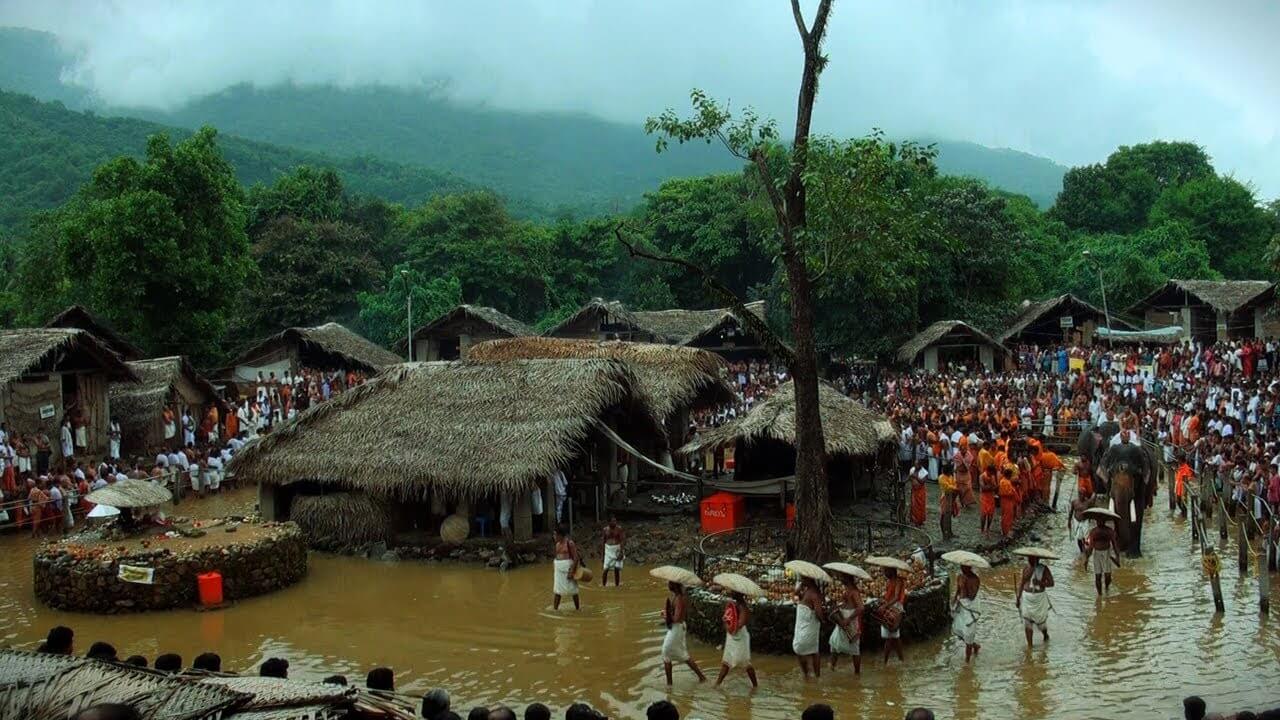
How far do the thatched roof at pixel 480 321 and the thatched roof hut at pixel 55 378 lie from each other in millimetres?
15484

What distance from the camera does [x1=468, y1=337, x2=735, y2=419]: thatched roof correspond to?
23625 millimetres

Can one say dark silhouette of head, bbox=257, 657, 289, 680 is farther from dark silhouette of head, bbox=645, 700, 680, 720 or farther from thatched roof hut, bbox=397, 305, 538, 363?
thatched roof hut, bbox=397, 305, 538, 363

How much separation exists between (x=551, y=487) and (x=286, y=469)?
4800 millimetres

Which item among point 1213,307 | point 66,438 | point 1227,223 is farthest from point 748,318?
point 1227,223

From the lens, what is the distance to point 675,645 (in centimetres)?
1273

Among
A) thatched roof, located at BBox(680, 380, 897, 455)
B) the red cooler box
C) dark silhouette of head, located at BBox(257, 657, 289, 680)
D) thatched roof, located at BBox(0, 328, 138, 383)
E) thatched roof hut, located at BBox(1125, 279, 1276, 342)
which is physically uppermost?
thatched roof hut, located at BBox(1125, 279, 1276, 342)

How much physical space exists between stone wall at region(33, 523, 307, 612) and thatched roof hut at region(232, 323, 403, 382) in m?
22.2

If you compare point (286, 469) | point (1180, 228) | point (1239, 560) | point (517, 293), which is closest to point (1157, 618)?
point (1239, 560)

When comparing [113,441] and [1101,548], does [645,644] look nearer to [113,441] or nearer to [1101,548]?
[1101,548]

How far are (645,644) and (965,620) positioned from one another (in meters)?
4.06

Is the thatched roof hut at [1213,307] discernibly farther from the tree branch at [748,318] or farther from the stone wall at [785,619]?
the stone wall at [785,619]

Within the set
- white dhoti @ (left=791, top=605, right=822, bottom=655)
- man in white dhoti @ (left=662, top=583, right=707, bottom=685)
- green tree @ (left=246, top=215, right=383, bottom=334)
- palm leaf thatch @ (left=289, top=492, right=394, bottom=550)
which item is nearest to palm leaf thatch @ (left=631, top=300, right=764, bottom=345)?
green tree @ (left=246, top=215, right=383, bottom=334)

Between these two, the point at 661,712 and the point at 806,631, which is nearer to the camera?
the point at 661,712

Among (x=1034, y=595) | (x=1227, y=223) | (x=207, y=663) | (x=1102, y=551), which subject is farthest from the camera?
(x=1227, y=223)
